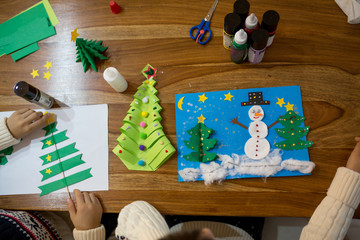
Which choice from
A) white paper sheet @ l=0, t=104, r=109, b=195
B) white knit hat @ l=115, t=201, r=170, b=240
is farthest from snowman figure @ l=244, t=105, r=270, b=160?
white paper sheet @ l=0, t=104, r=109, b=195

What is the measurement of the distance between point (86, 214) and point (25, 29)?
2.41 ft

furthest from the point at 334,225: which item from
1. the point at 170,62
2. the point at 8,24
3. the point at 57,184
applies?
the point at 8,24

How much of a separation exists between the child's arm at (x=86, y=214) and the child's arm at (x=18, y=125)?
28 centimetres

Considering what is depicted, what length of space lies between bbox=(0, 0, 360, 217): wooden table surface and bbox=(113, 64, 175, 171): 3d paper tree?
0.09 ft

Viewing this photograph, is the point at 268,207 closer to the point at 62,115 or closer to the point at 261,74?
the point at 261,74

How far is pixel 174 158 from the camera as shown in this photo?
79 centimetres

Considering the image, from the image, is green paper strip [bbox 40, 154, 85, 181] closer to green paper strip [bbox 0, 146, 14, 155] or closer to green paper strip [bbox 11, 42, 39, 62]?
green paper strip [bbox 0, 146, 14, 155]

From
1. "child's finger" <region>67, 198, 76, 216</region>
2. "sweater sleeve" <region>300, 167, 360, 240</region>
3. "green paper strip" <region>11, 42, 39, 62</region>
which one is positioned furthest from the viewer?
"green paper strip" <region>11, 42, 39, 62</region>

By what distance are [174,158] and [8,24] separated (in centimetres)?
84

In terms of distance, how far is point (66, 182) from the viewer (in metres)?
0.81

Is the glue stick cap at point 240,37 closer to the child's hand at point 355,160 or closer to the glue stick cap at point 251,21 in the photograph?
the glue stick cap at point 251,21

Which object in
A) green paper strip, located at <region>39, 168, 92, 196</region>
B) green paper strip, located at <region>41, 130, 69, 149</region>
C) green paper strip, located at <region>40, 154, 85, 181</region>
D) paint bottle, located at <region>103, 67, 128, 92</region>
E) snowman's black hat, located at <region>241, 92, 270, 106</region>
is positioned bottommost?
green paper strip, located at <region>39, 168, 92, 196</region>

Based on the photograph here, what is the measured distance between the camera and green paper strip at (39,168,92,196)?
0.81 meters

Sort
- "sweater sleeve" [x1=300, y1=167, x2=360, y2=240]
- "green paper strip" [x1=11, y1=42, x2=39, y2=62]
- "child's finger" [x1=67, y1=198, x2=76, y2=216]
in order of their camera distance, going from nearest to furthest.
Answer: "sweater sleeve" [x1=300, y1=167, x2=360, y2=240] → "child's finger" [x1=67, y1=198, x2=76, y2=216] → "green paper strip" [x1=11, y1=42, x2=39, y2=62]
